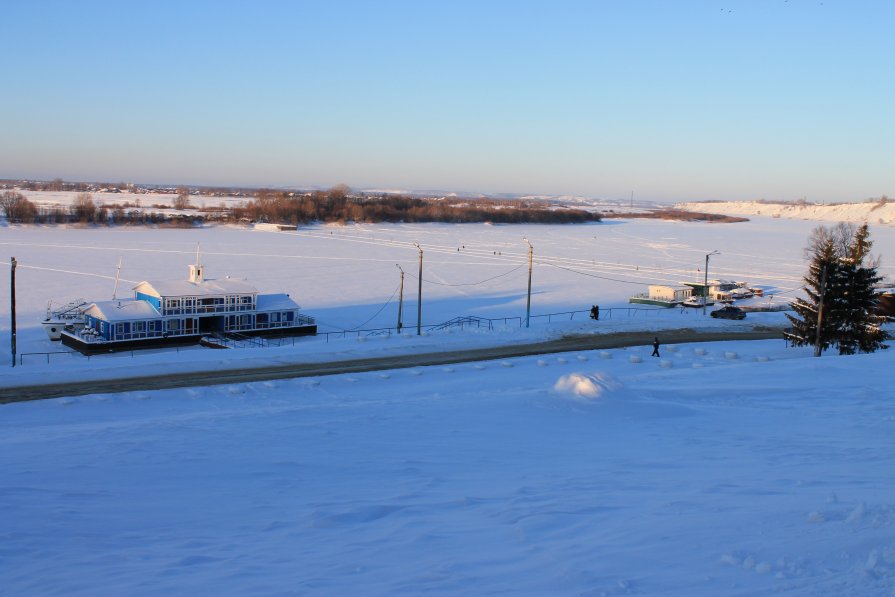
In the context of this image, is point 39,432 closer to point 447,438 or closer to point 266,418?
point 266,418

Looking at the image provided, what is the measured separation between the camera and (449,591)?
20.0 feet

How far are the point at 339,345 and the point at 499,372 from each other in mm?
6335

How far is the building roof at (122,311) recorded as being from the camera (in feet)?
94.4

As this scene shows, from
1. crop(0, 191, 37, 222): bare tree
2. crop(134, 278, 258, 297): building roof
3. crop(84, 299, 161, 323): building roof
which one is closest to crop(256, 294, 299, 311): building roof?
crop(134, 278, 258, 297): building roof

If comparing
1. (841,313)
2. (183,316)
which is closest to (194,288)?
(183,316)

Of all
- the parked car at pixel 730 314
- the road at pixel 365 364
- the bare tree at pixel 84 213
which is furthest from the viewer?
the bare tree at pixel 84 213

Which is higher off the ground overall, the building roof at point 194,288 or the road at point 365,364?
the building roof at point 194,288

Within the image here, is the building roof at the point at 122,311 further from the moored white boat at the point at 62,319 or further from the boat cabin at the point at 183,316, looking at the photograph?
the moored white boat at the point at 62,319

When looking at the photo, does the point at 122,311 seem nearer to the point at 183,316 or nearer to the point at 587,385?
the point at 183,316

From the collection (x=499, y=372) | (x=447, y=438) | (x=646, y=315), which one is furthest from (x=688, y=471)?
→ (x=646, y=315)

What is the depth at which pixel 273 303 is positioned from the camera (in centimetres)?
3269

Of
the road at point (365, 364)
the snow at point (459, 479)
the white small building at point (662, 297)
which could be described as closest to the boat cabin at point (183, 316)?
the snow at point (459, 479)

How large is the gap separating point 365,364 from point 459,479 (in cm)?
1337

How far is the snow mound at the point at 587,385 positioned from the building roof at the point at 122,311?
19067mm
